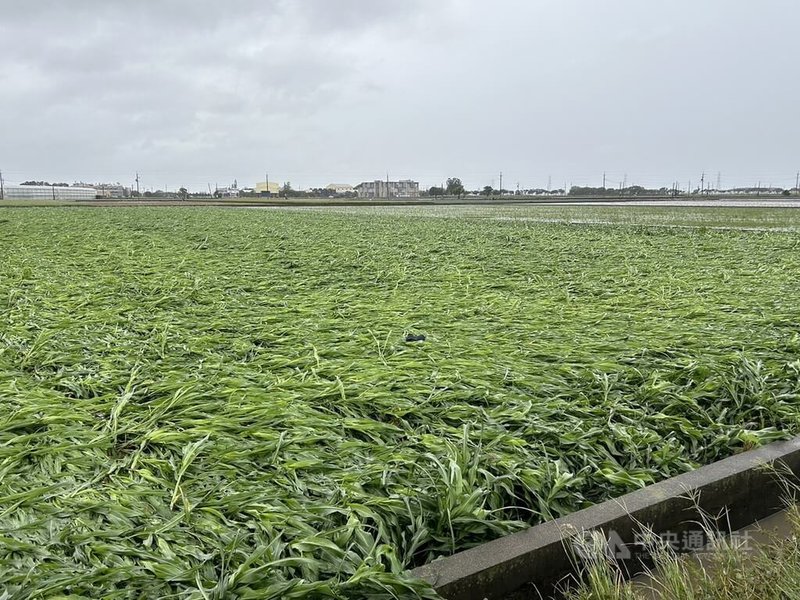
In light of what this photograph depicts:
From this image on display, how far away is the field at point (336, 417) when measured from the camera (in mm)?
1543

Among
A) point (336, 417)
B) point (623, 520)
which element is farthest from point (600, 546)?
point (336, 417)

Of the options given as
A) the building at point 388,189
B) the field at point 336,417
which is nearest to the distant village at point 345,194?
the building at point 388,189

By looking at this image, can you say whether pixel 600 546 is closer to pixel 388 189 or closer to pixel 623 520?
pixel 623 520

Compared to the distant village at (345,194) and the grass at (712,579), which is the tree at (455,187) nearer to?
the distant village at (345,194)

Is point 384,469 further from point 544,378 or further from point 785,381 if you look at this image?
point 785,381

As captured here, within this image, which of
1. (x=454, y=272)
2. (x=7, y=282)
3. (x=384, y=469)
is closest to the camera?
(x=384, y=469)

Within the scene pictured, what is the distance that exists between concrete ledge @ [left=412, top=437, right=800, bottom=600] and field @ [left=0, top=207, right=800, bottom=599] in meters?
0.09

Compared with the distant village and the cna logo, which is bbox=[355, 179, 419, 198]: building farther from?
the cna logo

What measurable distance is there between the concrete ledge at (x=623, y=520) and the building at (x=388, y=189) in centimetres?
8399

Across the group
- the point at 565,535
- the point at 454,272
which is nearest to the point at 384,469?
the point at 565,535

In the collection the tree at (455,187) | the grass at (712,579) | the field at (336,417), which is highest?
the tree at (455,187)

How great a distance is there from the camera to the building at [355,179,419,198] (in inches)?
3401

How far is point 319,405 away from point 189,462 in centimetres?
65

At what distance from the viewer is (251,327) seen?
3768mm
